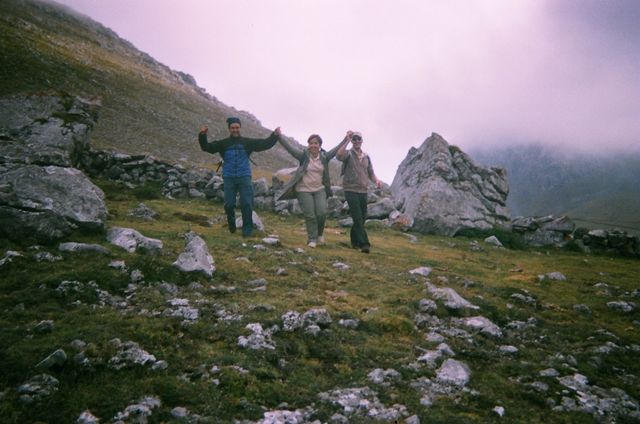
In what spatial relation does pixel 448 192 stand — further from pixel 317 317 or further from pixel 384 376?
pixel 384 376

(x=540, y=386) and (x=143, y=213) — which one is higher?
(x=143, y=213)

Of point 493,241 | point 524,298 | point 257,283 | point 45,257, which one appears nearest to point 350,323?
point 257,283

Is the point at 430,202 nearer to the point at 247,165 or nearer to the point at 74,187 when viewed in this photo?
the point at 247,165

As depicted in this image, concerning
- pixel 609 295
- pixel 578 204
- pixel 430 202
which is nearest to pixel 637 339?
pixel 609 295

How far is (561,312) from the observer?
8453 millimetres

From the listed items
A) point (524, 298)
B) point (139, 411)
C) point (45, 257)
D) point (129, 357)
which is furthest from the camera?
point (524, 298)

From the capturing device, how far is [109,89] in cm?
5603

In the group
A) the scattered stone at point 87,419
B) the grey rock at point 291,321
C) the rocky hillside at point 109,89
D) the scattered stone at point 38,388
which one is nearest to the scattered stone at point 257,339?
the grey rock at point 291,321

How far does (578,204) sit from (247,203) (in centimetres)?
22812

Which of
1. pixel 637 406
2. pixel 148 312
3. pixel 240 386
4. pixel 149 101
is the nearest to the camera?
pixel 240 386

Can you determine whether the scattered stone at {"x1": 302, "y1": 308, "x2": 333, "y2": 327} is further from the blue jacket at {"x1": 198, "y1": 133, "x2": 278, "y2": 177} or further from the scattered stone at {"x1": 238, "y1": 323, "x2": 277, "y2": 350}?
the blue jacket at {"x1": 198, "y1": 133, "x2": 278, "y2": 177}

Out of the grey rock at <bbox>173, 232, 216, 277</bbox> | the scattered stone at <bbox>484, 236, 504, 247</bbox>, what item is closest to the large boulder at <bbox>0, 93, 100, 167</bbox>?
the grey rock at <bbox>173, 232, 216, 277</bbox>

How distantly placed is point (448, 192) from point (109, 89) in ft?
178

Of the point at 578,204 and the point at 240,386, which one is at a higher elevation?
the point at 578,204
